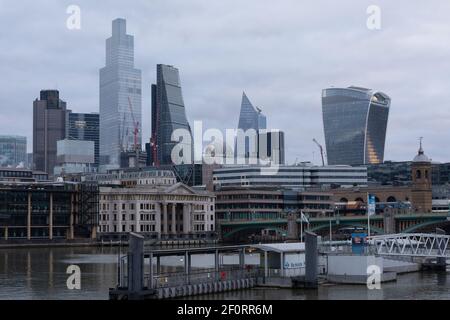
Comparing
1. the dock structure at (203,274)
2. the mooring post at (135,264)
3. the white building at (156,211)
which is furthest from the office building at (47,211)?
the mooring post at (135,264)

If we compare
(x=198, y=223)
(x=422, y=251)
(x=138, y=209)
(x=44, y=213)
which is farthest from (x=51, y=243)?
(x=422, y=251)

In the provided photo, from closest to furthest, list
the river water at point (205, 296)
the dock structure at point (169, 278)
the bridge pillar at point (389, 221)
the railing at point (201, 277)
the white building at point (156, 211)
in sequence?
the dock structure at point (169, 278) → the railing at point (201, 277) → the river water at point (205, 296) → the bridge pillar at point (389, 221) → the white building at point (156, 211)

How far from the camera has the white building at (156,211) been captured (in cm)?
18250

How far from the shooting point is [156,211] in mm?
187125

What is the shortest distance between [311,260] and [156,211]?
123 m

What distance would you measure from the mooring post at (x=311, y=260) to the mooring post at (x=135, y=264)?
15.4 m

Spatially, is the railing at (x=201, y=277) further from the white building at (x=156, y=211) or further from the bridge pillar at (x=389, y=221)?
the white building at (x=156, y=211)

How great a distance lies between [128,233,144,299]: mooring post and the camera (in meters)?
55.1

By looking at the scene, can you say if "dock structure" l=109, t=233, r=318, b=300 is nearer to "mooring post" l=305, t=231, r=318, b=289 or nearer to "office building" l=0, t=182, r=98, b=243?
"mooring post" l=305, t=231, r=318, b=289

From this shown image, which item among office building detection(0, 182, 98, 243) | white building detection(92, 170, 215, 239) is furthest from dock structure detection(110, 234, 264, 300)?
white building detection(92, 170, 215, 239)

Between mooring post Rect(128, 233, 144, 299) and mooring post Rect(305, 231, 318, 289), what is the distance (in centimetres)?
1538

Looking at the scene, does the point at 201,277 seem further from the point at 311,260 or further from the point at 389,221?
the point at 389,221

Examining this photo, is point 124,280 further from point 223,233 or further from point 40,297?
point 223,233

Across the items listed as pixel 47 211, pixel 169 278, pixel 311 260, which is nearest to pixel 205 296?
pixel 169 278
